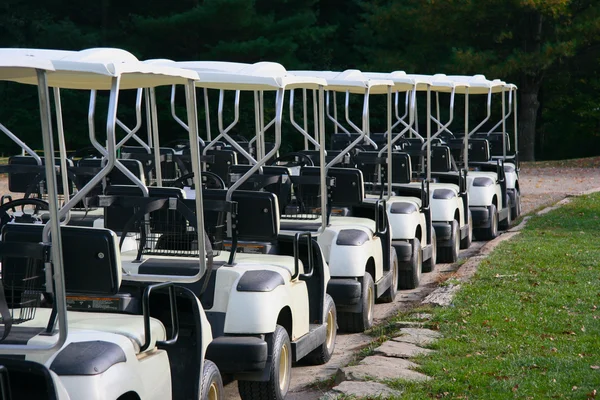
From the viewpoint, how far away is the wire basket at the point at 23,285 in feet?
14.9

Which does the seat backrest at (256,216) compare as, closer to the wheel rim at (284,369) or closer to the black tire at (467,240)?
the wheel rim at (284,369)

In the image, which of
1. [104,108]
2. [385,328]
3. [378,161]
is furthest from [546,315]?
[104,108]

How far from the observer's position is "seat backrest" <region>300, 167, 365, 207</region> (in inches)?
361

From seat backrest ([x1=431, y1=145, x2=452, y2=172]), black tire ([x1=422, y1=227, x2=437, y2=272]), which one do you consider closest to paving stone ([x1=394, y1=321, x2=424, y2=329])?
black tire ([x1=422, y1=227, x2=437, y2=272])

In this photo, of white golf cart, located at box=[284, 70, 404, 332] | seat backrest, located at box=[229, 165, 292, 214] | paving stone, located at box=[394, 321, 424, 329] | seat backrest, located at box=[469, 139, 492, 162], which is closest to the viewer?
paving stone, located at box=[394, 321, 424, 329]

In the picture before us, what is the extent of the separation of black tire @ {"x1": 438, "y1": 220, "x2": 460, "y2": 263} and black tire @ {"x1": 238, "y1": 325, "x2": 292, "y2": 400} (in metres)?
5.88

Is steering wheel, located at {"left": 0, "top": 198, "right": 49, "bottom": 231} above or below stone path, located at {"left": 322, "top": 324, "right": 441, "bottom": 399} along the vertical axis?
above

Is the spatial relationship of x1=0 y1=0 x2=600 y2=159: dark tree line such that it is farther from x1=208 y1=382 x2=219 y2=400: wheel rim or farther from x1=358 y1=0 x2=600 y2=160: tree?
x1=208 y1=382 x2=219 y2=400: wheel rim

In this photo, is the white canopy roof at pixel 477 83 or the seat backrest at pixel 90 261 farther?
the white canopy roof at pixel 477 83

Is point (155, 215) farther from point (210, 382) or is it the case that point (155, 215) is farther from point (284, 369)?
point (210, 382)

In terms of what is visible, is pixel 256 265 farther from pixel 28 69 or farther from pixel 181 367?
pixel 28 69

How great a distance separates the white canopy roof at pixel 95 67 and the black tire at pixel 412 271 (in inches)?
178

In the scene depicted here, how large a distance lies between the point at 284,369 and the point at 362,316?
2.09m

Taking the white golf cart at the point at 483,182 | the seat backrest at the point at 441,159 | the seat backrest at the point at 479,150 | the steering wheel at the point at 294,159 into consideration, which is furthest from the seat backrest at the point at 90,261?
the seat backrest at the point at 479,150
